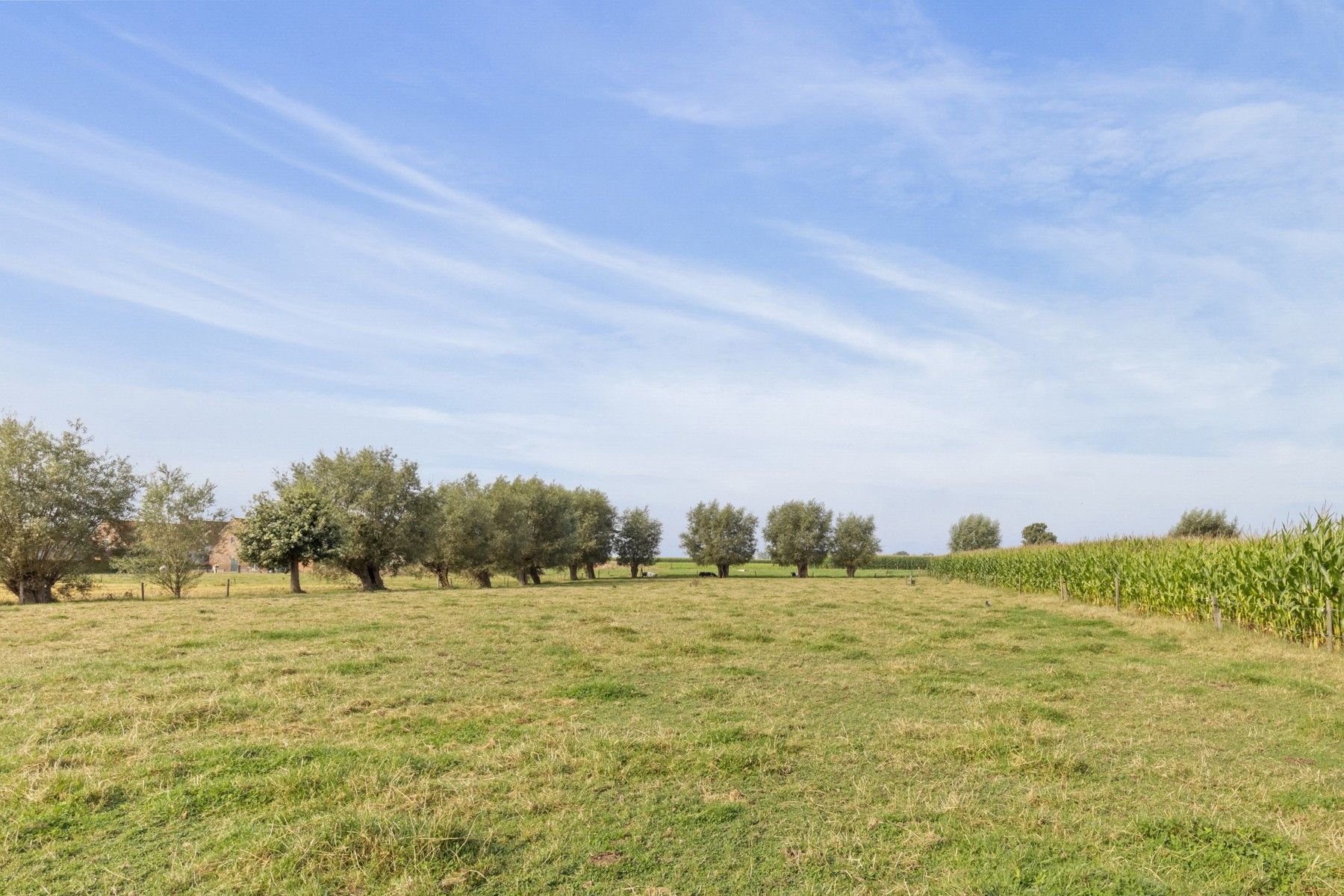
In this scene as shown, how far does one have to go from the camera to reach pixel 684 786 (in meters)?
7.57

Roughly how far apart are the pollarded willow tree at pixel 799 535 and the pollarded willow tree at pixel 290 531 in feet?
193

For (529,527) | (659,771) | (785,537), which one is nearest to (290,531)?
(529,527)

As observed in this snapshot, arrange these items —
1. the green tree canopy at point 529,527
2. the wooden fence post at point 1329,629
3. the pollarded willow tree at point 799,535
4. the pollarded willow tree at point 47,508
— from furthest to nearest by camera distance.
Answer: the pollarded willow tree at point 799,535 < the green tree canopy at point 529,527 < the pollarded willow tree at point 47,508 < the wooden fence post at point 1329,629

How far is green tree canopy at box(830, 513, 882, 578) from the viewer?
95125 mm

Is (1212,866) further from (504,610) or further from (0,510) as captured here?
(0,510)

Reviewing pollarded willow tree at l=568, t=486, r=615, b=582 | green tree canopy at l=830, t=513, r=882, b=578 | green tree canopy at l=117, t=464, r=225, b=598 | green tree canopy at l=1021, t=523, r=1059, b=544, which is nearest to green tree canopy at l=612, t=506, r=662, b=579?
pollarded willow tree at l=568, t=486, r=615, b=582

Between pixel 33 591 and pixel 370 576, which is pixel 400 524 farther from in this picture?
pixel 33 591

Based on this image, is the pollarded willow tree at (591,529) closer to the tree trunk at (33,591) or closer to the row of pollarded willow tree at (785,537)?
the row of pollarded willow tree at (785,537)

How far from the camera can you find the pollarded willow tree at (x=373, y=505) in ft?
164

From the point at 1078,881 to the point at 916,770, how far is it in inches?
104

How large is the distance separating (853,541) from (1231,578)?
238 feet

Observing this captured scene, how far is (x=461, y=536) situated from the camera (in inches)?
2210

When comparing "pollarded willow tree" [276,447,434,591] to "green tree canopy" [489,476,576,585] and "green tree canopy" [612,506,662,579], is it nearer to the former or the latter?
"green tree canopy" [489,476,576,585]

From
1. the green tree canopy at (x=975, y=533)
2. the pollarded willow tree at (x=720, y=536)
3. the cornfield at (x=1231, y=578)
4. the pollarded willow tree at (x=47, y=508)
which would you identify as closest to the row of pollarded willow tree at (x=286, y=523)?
the pollarded willow tree at (x=47, y=508)
